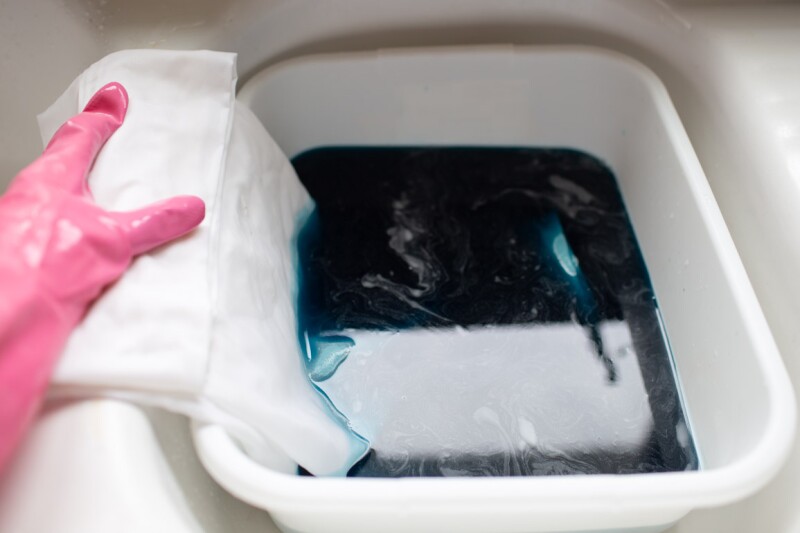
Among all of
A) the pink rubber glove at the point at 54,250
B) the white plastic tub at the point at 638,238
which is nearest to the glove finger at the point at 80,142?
the pink rubber glove at the point at 54,250

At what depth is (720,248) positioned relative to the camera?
2.88 feet

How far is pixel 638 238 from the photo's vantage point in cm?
115

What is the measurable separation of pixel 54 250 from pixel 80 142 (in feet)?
0.62

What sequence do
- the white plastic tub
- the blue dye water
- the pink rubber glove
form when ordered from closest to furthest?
the pink rubber glove, the white plastic tub, the blue dye water

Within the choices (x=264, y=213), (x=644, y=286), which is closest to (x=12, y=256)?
(x=264, y=213)

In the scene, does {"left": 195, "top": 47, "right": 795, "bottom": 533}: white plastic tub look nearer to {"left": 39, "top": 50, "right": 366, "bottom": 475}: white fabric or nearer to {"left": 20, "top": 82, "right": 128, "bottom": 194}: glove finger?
{"left": 39, "top": 50, "right": 366, "bottom": 475}: white fabric

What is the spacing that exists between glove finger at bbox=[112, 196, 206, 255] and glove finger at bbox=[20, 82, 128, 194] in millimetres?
66

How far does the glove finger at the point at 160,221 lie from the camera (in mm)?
702

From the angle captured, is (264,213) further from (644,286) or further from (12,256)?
(644,286)

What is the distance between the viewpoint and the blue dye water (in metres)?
0.94


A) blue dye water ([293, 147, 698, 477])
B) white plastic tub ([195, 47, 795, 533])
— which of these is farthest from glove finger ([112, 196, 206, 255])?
blue dye water ([293, 147, 698, 477])

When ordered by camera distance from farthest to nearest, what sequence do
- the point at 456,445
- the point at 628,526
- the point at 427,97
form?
the point at 427,97
the point at 456,445
the point at 628,526

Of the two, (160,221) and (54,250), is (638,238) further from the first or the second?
(54,250)

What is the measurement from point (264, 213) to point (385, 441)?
362mm
